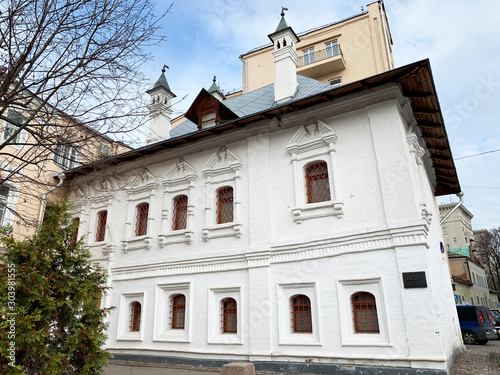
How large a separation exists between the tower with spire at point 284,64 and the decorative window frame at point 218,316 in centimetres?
626

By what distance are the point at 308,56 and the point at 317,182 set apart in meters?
13.4

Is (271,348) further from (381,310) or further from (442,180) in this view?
A: (442,180)

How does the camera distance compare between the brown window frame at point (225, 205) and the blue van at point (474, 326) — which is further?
the blue van at point (474, 326)

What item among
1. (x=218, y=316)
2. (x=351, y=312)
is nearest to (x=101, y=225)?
(x=218, y=316)

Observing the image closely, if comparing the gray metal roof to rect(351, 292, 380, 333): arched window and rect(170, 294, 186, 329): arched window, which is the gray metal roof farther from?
rect(351, 292, 380, 333): arched window

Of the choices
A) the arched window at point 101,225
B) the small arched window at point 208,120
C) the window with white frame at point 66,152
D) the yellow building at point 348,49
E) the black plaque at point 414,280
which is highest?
the yellow building at point 348,49

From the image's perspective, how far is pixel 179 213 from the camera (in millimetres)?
12211

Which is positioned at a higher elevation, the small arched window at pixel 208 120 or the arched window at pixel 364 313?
the small arched window at pixel 208 120

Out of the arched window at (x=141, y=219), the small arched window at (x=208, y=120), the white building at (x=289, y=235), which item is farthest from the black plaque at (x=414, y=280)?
the arched window at (x=141, y=219)

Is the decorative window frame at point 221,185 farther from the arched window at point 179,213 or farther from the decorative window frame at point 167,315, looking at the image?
the decorative window frame at point 167,315

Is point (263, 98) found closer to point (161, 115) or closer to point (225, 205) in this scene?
point (161, 115)

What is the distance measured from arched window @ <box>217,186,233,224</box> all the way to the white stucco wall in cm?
22

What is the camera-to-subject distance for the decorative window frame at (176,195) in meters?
11.4

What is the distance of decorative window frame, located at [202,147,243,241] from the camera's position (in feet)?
34.8
